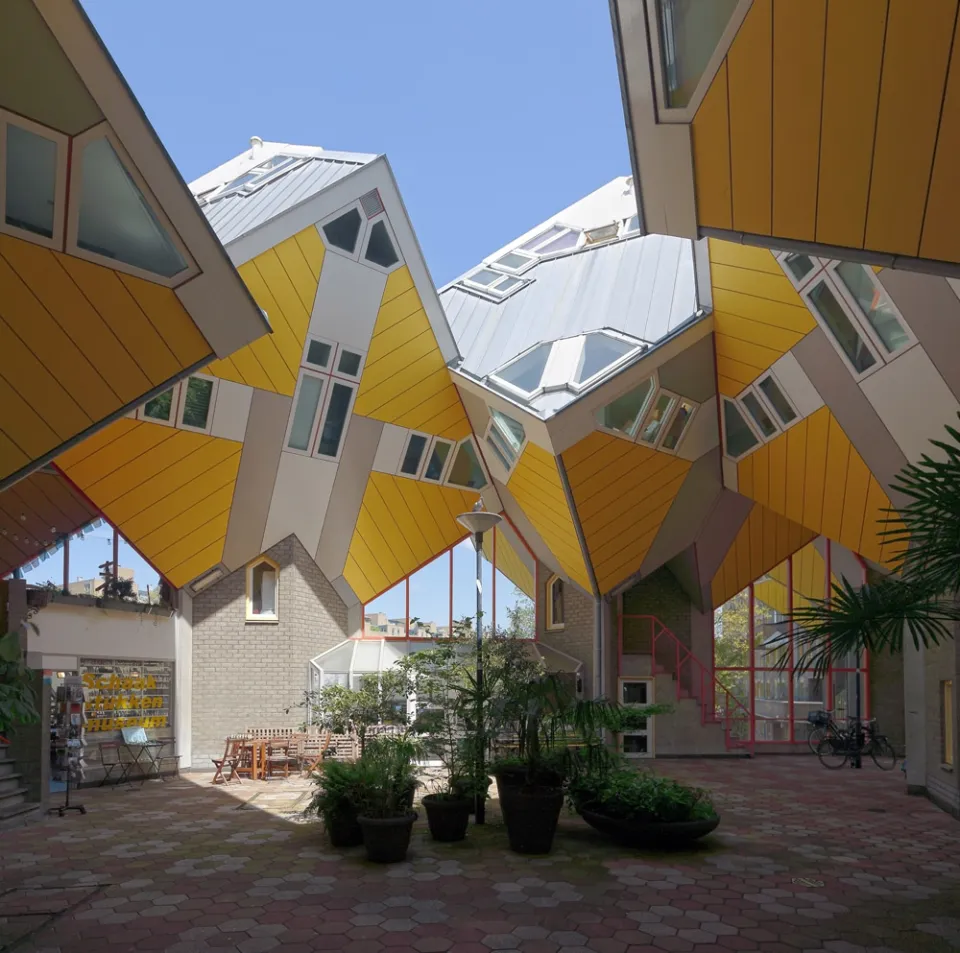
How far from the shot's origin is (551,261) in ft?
65.4

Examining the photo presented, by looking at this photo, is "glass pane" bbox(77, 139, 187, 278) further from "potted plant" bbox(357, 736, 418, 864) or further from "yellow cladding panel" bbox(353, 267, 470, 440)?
"yellow cladding panel" bbox(353, 267, 470, 440)

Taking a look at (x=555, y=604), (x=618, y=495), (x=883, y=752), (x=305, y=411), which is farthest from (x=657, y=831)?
(x=555, y=604)

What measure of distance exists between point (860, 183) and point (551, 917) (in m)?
5.72

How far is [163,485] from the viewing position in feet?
49.5

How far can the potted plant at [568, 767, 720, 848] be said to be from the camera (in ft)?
31.0

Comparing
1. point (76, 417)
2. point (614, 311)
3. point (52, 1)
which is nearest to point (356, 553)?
point (614, 311)

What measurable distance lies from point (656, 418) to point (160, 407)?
7.83 m

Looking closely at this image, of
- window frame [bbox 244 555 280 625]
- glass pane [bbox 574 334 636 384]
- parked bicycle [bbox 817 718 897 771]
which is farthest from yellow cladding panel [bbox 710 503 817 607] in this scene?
window frame [bbox 244 555 280 625]

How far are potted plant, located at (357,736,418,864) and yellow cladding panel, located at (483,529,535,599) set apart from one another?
46.5 feet

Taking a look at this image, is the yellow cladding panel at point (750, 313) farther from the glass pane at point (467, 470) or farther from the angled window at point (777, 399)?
the glass pane at point (467, 470)

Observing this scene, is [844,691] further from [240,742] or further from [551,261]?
[240,742]

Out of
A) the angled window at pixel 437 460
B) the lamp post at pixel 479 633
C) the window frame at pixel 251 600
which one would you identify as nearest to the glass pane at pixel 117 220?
the lamp post at pixel 479 633

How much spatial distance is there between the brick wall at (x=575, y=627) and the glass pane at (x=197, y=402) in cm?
857

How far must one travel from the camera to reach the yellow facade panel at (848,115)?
5.26 metres
